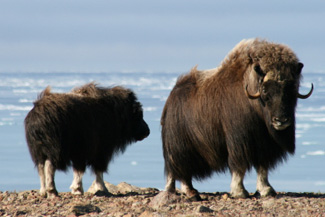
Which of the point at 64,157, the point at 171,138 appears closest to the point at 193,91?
the point at 171,138

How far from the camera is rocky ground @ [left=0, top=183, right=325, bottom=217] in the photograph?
4.94 m

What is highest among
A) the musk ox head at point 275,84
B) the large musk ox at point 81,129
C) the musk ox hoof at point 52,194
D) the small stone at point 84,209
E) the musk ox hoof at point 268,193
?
the musk ox head at point 275,84

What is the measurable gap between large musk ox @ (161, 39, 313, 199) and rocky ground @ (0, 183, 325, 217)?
0.77ft

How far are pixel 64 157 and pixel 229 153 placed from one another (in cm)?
151

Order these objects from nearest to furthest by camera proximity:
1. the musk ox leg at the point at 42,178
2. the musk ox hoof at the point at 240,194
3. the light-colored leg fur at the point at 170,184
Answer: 1. the musk ox hoof at the point at 240,194
2. the light-colored leg fur at the point at 170,184
3. the musk ox leg at the point at 42,178

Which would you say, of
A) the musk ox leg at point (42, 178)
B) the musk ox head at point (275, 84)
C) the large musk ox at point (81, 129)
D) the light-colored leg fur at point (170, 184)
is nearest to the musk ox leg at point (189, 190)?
the light-colored leg fur at point (170, 184)

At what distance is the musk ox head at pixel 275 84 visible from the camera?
5.16 meters

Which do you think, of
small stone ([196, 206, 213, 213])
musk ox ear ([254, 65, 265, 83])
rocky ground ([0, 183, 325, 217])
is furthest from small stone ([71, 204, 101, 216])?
musk ox ear ([254, 65, 265, 83])

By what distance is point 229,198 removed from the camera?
17.9 ft

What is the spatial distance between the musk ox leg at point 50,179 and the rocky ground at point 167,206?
0.25ft

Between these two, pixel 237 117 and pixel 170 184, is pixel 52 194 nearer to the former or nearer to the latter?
pixel 170 184

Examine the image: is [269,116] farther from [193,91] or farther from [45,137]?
[45,137]

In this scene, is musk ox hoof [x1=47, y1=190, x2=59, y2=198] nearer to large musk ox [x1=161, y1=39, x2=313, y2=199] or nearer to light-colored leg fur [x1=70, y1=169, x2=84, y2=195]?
light-colored leg fur [x1=70, y1=169, x2=84, y2=195]

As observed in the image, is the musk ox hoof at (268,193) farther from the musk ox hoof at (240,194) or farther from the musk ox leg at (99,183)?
the musk ox leg at (99,183)
